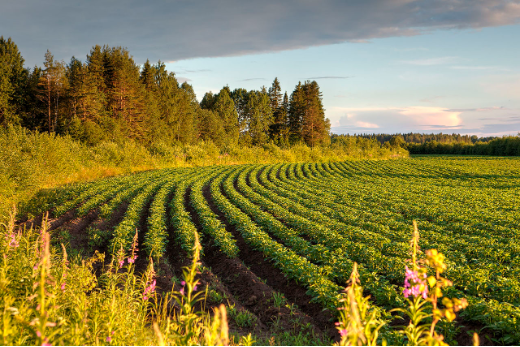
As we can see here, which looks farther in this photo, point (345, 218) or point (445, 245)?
point (345, 218)

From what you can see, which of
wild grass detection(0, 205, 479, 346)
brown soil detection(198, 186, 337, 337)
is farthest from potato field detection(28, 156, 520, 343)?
wild grass detection(0, 205, 479, 346)

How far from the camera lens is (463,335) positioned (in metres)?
5.07

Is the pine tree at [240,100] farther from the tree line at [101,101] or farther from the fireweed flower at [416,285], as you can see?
the fireweed flower at [416,285]

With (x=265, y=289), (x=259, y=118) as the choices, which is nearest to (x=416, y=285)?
(x=265, y=289)

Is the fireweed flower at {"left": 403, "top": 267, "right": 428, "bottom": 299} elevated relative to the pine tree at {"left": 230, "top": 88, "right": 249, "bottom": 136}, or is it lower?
lower

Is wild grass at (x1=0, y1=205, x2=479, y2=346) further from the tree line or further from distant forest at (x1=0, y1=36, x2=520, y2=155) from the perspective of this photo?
the tree line

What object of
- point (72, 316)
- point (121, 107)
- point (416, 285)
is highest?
point (121, 107)

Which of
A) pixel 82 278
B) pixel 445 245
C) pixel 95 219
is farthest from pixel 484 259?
pixel 95 219

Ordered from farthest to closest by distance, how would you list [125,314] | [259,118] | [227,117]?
[259,118] → [227,117] → [125,314]

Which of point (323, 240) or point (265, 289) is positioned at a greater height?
point (323, 240)

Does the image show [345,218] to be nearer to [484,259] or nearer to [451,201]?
[484,259]

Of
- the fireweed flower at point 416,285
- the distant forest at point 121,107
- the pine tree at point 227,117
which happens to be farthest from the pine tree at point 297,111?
the fireweed flower at point 416,285

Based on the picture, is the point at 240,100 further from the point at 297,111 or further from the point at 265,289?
the point at 265,289

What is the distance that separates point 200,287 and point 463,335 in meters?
A: 5.37
